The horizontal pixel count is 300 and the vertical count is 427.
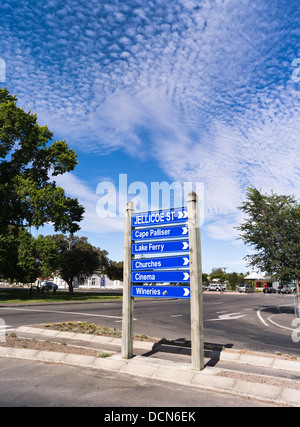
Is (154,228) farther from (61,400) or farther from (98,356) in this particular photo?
(61,400)

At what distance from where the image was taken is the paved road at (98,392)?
4100 millimetres

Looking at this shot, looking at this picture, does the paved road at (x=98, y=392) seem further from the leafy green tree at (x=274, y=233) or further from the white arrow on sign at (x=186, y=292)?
the leafy green tree at (x=274, y=233)

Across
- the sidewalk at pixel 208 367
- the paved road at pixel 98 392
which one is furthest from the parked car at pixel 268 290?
the paved road at pixel 98 392

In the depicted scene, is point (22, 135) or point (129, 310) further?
point (22, 135)

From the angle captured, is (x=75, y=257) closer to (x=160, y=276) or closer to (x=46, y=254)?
(x=46, y=254)

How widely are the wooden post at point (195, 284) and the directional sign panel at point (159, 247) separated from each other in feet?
0.96

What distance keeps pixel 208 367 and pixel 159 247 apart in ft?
8.00

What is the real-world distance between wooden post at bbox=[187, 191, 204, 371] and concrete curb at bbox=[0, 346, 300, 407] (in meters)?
0.31

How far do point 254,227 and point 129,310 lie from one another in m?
15.5

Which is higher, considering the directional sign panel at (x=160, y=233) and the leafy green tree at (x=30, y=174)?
the leafy green tree at (x=30, y=174)

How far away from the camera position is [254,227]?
2036 cm

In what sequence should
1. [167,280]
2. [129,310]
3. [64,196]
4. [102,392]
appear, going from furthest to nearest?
[64,196] → [129,310] → [167,280] → [102,392]

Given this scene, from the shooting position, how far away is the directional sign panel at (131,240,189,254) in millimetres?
6156
